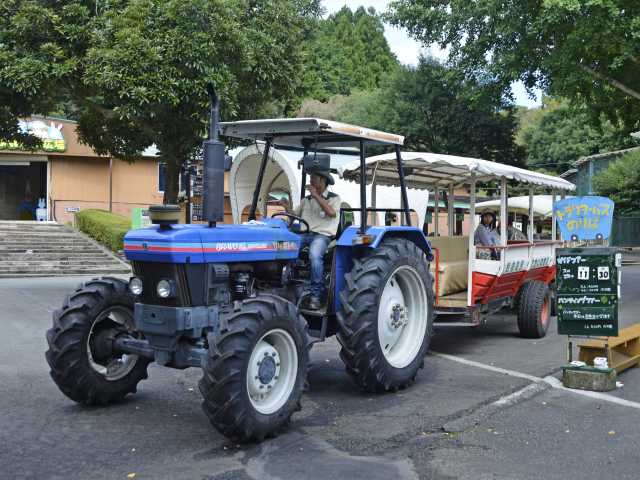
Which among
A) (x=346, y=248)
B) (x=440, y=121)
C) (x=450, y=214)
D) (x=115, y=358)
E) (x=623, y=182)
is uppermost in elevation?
(x=440, y=121)

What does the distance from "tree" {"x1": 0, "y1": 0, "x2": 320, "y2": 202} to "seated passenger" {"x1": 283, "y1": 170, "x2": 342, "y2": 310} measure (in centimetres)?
737

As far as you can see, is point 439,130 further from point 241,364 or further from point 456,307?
point 241,364

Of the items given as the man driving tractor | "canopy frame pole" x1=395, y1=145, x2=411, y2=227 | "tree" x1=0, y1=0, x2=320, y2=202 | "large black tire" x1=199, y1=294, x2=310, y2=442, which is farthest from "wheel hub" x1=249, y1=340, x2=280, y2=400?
"tree" x1=0, y1=0, x2=320, y2=202

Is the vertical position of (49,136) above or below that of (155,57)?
above

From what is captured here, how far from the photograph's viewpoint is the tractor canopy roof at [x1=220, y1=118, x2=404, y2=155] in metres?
6.14

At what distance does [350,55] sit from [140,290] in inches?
2379

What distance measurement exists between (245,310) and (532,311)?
606cm

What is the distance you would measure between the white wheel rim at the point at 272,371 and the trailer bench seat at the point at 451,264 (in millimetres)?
4119

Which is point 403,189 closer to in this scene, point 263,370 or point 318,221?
point 318,221

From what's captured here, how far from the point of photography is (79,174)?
98.0 ft

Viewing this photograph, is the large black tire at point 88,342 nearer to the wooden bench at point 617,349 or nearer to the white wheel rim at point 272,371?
the white wheel rim at point 272,371

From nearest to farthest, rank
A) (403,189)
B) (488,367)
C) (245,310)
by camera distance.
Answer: (245,310) → (403,189) → (488,367)

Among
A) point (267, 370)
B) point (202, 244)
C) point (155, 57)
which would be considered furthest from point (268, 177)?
point (155, 57)

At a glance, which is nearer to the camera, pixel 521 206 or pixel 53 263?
pixel 521 206
